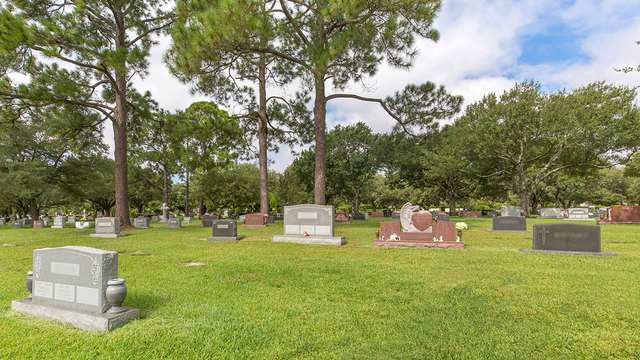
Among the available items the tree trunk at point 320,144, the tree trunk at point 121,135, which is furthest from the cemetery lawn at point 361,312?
the tree trunk at point 121,135

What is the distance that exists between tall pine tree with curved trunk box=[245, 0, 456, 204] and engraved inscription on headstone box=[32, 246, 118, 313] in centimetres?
972

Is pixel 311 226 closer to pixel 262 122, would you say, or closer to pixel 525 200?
pixel 262 122

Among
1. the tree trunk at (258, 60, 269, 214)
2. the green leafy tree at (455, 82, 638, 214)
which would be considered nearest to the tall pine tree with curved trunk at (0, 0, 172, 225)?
the tree trunk at (258, 60, 269, 214)

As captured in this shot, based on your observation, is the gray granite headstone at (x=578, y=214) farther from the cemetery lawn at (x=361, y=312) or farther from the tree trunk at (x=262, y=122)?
the tree trunk at (x=262, y=122)

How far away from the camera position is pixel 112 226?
14.6 metres

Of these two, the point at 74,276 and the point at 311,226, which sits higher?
the point at 74,276

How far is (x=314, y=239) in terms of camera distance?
37.8 feet

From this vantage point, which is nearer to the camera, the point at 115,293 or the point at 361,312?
the point at 115,293

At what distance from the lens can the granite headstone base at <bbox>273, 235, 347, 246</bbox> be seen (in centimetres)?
1118

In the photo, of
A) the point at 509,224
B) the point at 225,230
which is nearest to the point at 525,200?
the point at 509,224

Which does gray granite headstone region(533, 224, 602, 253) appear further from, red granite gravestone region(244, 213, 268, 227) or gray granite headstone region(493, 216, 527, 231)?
red granite gravestone region(244, 213, 268, 227)

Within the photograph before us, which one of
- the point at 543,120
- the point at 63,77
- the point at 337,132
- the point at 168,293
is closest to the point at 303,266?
the point at 168,293

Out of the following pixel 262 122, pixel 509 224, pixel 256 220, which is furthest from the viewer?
pixel 262 122

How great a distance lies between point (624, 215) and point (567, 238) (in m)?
15.6
